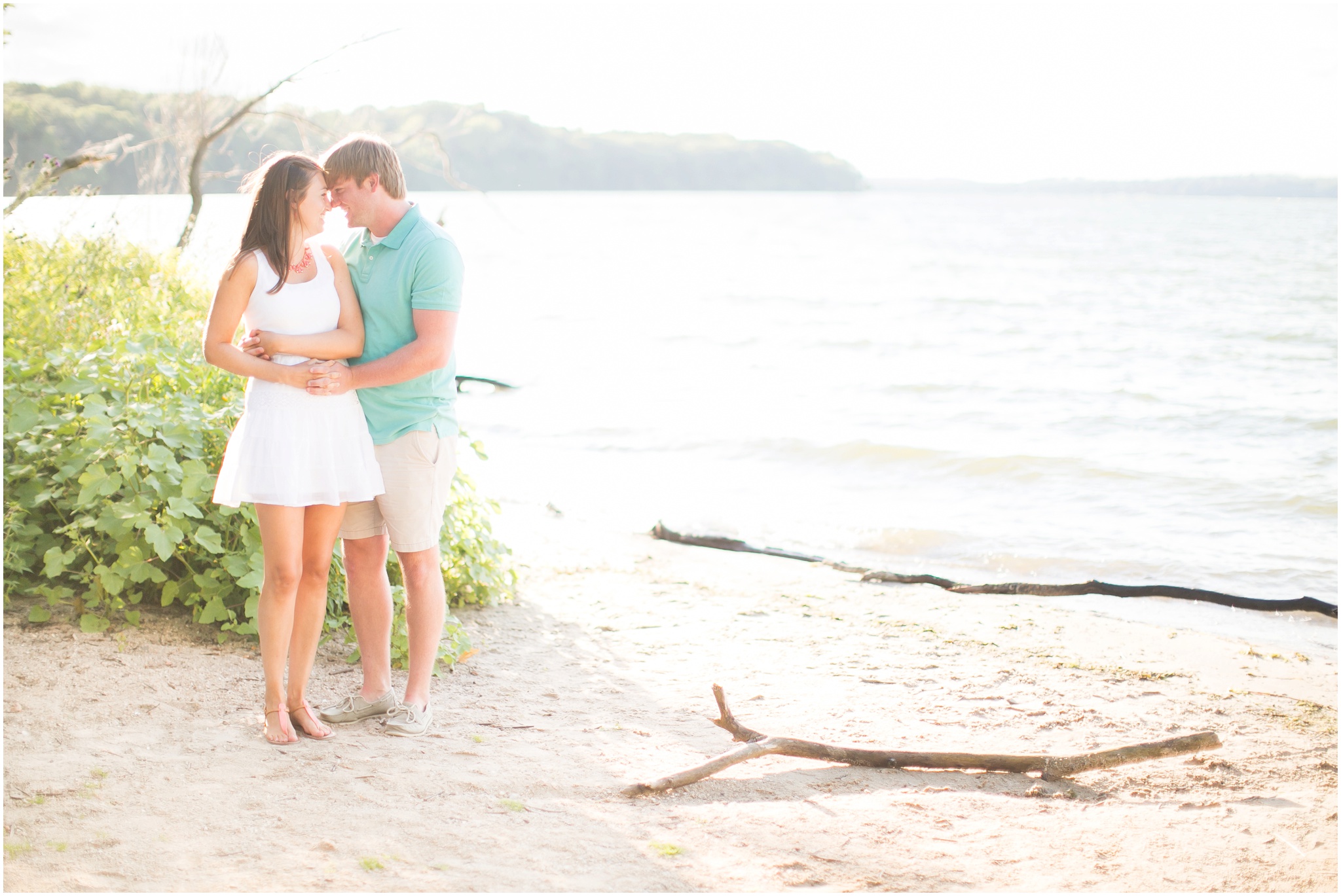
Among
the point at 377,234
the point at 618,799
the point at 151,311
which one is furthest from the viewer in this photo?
the point at 151,311

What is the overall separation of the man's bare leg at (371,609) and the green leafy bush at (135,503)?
59 cm

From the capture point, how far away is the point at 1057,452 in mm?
11281

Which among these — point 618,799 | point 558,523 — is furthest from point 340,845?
point 558,523

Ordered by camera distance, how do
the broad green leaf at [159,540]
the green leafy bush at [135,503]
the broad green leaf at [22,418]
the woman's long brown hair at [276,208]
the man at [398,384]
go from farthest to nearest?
the broad green leaf at [22,418] → the green leafy bush at [135,503] → the broad green leaf at [159,540] → the man at [398,384] → the woman's long brown hair at [276,208]

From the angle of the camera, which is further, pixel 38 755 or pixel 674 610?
pixel 674 610

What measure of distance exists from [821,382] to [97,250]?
11.0m

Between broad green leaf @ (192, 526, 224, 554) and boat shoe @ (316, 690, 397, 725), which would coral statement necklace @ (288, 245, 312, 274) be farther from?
boat shoe @ (316, 690, 397, 725)

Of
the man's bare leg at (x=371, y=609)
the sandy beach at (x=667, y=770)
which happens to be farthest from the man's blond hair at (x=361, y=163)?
the sandy beach at (x=667, y=770)

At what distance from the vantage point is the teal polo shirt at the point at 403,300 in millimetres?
3402

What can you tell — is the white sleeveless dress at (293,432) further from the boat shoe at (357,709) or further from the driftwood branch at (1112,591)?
the driftwood branch at (1112,591)

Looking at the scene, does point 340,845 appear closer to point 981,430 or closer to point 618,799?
point 618,799

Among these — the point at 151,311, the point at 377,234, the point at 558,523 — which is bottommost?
the point at 558,523

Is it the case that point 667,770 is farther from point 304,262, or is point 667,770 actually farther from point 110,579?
point 110,579

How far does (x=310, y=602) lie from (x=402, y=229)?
1383mm
